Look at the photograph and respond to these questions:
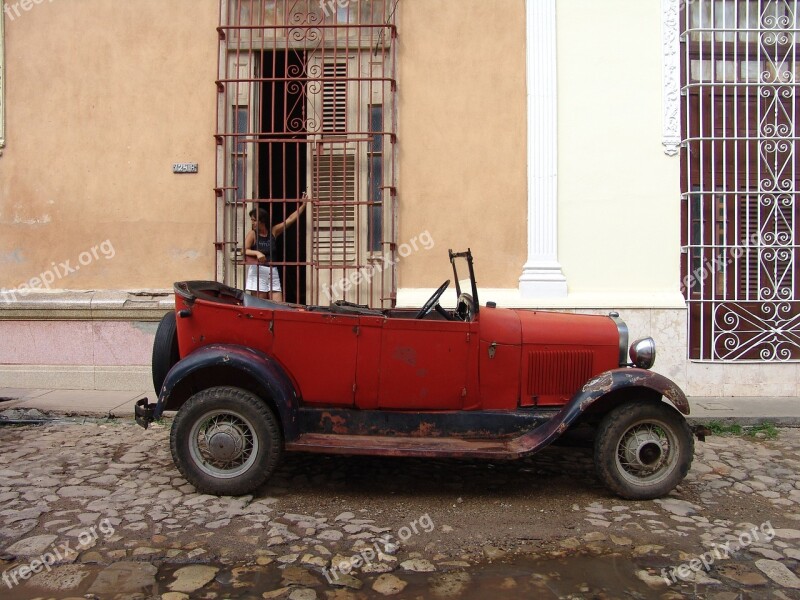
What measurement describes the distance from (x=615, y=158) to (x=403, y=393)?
4353mm

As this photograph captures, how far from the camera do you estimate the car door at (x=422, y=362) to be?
4.24m

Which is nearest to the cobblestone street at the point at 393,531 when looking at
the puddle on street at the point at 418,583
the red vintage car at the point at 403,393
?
the puddle on street at the point at 418,583

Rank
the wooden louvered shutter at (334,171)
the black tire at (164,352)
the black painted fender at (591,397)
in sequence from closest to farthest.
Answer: the black painted fender at (591,397)
the black tire at (164,352)
the wooden louvered shutter at (334,171)

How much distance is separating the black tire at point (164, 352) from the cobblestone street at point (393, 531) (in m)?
0.70

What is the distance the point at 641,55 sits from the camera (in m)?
7.35

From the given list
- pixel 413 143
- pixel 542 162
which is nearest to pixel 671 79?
pixel 542 162

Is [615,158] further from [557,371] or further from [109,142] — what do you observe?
[109,142]

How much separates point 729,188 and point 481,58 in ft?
9.79

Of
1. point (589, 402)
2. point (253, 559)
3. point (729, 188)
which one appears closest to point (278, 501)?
point (253, 559)

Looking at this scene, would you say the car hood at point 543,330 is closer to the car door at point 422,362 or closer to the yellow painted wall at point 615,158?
the car door at point 422,362

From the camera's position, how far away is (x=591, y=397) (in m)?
4.04

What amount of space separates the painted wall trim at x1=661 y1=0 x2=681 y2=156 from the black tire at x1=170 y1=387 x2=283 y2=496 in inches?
211

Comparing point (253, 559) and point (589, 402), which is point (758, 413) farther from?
point (253, 559)

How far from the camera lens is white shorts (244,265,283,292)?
7.26m
